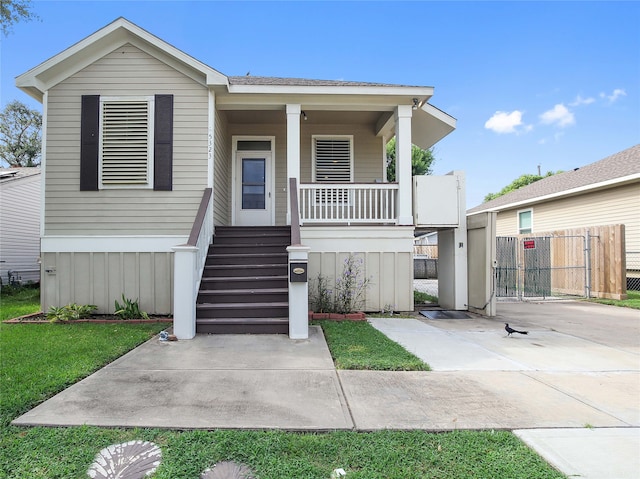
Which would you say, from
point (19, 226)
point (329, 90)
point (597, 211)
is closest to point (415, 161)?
point (597, 211)

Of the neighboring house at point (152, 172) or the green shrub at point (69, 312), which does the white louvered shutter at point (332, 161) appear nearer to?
the neighboring house at point (152, 172)

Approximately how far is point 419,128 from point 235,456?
27.5ft

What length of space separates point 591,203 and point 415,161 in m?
13.3

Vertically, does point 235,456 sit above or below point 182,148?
below

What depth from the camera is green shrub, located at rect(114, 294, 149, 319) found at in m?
6.36

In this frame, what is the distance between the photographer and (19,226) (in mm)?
13094

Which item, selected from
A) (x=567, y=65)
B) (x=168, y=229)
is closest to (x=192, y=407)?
(x=168, y=229)

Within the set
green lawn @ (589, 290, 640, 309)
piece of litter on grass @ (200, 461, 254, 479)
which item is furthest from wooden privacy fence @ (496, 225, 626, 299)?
piece of litter on grass @ (200, 461, 254, 479)

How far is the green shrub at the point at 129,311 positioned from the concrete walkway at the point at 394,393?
190 centimetres

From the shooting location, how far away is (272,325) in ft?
17.5

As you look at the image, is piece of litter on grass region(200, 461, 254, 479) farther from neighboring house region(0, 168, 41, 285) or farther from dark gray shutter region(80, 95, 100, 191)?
neighboring house region(0, 168, 41, 285)

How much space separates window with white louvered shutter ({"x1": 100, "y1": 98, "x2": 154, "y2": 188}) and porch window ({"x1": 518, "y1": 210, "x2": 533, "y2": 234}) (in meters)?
14.9

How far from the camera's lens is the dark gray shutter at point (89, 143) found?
678 cm

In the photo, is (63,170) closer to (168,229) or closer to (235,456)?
(168,229)
